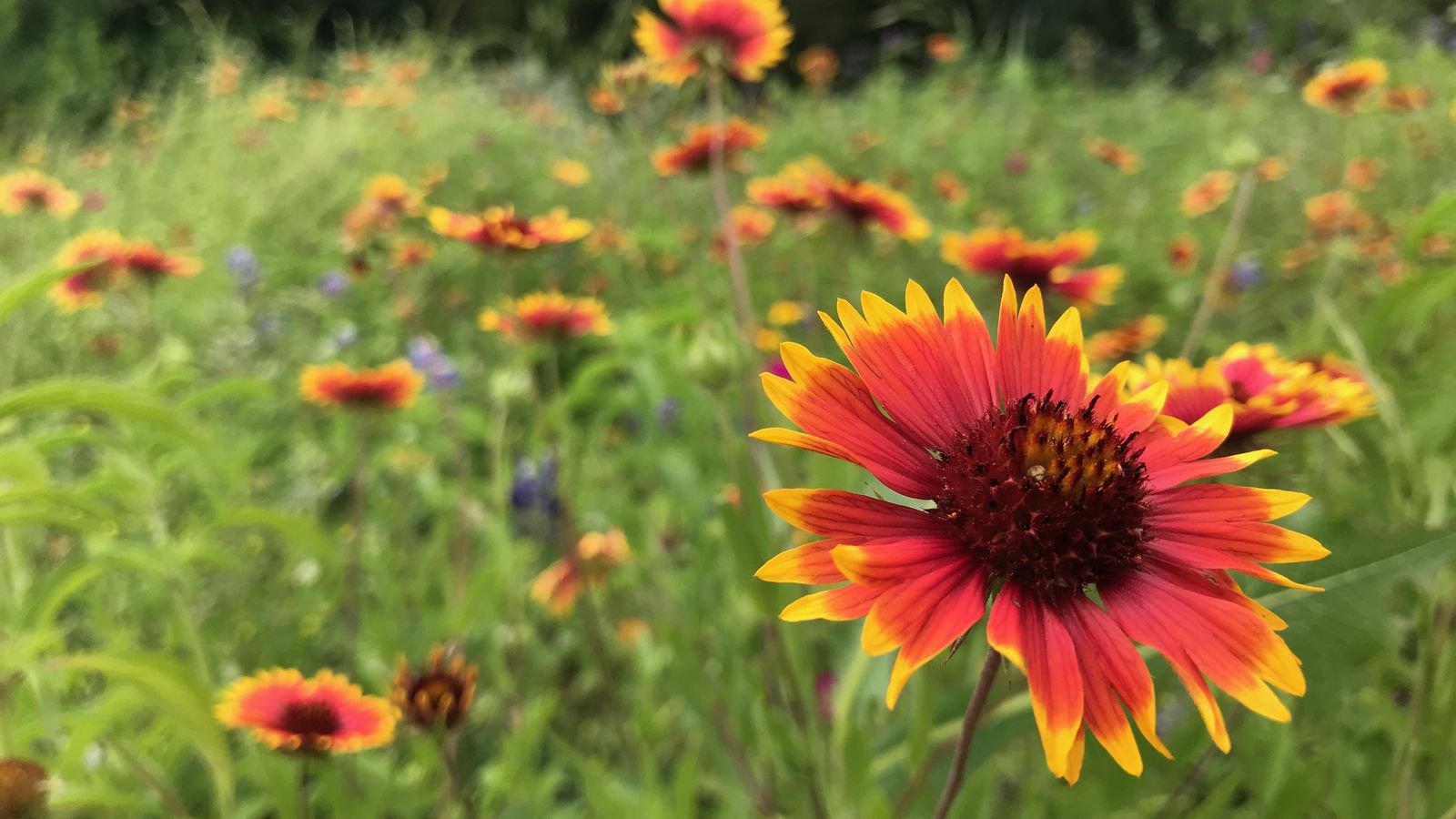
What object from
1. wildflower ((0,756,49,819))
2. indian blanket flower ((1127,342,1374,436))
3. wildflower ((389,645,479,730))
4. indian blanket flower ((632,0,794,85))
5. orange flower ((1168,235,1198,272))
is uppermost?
indian blanket flower ((632,0,794,85))

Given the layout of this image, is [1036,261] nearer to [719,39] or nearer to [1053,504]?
[719,39]

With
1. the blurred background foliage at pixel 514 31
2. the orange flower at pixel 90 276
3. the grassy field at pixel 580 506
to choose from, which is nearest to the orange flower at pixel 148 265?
the orange flower at pixel 90 276

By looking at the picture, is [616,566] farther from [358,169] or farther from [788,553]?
[358,169]

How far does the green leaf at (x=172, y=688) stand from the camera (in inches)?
19.6

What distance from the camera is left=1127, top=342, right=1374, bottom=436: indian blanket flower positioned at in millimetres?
556

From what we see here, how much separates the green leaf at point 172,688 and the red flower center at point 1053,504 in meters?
0.48

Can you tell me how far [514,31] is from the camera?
24.3ft

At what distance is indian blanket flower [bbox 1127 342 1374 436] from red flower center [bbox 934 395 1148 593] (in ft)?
0.41

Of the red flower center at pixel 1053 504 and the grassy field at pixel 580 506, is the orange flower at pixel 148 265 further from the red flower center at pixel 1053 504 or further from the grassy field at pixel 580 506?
the red flower center at pixel 1053 504

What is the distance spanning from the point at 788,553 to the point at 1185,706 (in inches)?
29.1

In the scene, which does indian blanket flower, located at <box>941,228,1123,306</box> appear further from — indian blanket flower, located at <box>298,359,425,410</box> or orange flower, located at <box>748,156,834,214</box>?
indian blanket flower, located at <box>298,359,425,410</box>

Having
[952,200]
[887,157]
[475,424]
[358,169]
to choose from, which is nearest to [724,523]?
[475,424]

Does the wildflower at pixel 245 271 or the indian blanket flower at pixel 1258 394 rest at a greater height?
the indian blanket flower at pixel 1258 394

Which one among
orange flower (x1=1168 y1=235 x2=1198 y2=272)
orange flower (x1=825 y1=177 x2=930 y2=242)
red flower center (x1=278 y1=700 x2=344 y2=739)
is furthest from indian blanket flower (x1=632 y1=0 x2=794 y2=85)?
orange flower (x1=1168 y1=235 x2=1198 y2=272)
